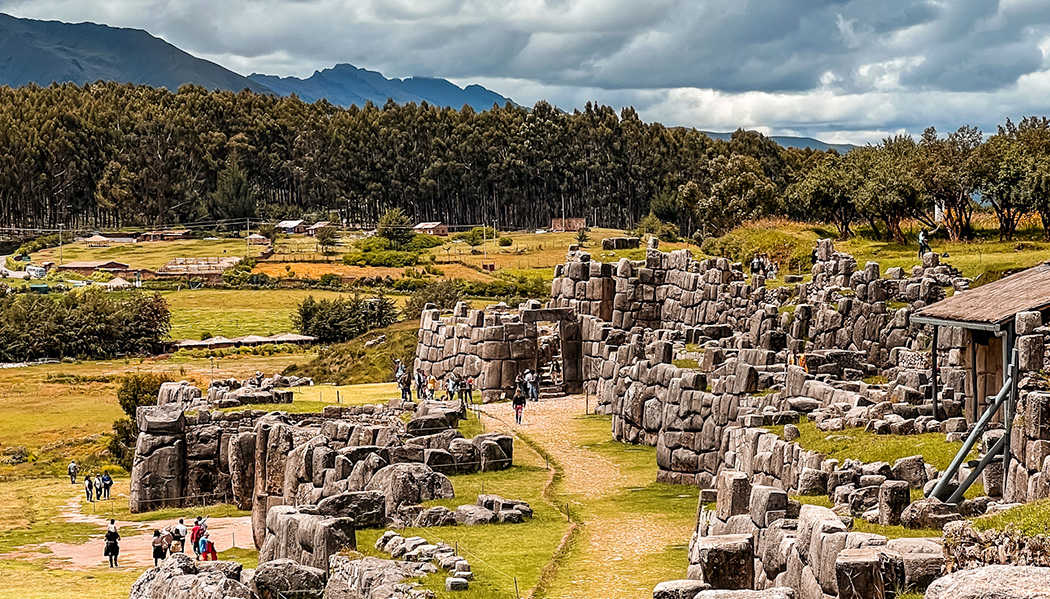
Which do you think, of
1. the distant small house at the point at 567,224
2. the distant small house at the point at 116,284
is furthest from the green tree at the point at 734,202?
the distant small house at the point at 567,224

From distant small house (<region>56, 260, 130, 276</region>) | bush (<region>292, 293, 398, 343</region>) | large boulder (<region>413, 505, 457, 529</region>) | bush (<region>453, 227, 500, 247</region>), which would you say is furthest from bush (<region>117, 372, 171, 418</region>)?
bush (<region>453, 227, 500, 247</region>)

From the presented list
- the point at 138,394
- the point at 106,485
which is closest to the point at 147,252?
the point at 138,394

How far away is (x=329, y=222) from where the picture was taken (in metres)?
145

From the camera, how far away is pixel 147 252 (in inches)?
4985

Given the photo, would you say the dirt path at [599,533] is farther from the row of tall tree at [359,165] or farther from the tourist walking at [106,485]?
the row of tall tree at [359,165]

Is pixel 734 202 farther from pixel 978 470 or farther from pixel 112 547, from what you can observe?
pixel 978 470

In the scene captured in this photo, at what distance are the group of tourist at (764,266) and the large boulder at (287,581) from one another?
3250 centimetres

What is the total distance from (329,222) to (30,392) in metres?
76.9

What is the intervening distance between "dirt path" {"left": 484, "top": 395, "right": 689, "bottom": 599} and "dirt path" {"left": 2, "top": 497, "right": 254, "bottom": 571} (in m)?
8.24

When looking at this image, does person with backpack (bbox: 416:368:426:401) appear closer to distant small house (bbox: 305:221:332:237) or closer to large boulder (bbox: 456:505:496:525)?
large boulder (bbox: 456:505:496:525)

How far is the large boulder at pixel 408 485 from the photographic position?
1078 inches

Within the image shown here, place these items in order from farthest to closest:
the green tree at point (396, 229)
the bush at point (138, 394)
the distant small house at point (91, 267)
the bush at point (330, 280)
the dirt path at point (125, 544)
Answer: the green tree at point (396, 229) → the distant small house at point (91, 267) → the bush at point (330, 280) → the bush at point (138, 394) → the dirt path at point (125, 544)

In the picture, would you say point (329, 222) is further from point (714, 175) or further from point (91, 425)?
point (91, 425)

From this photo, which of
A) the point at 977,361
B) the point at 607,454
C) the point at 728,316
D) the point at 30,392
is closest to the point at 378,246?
the point at 30,392
